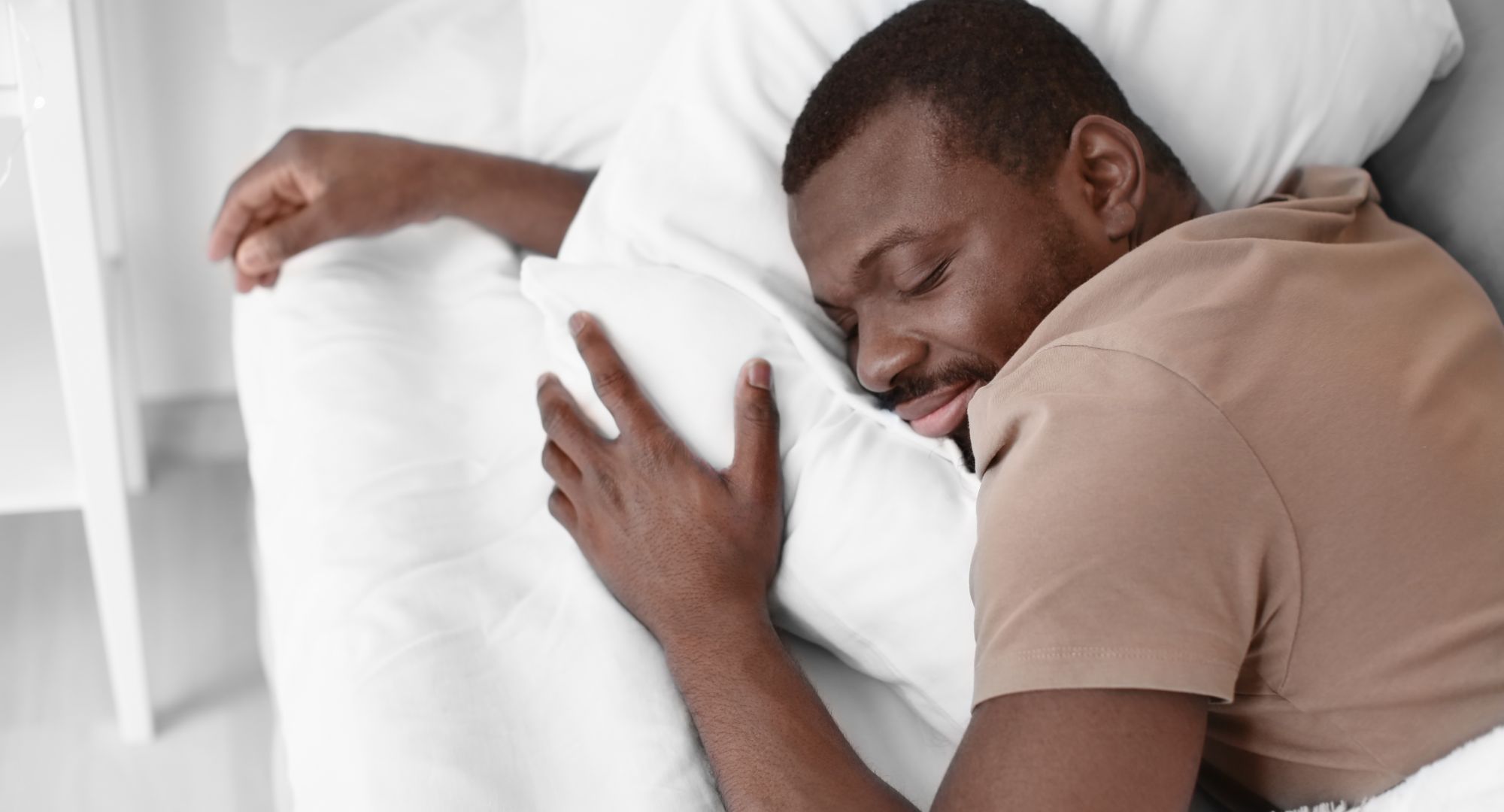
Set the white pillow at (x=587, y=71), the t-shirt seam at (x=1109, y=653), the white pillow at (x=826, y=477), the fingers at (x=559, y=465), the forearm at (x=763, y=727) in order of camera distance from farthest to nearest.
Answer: the white pillow at (x=587, y=71)
the fingers at (x=559, y=465)
the white pillow at (x=826, y=477)
the forearm at (x=763, y=727)
the t-shirt seam at (x=1109, y=653)

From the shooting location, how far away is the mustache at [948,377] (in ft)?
3.12

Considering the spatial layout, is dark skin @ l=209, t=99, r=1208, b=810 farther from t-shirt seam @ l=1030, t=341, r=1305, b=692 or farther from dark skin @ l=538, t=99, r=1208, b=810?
t-shirt seam @ l=1030, t=341, r=1305, b=692

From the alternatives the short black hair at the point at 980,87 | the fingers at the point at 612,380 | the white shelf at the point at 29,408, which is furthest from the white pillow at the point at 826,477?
the white shelf at the point at 29,408

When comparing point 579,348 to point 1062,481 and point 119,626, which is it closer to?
point 1062,481

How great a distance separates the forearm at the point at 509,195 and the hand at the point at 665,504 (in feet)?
1.02

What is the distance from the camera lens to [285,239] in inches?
46.5

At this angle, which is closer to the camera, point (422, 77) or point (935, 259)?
point (935, 259)

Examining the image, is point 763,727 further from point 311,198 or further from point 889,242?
point 311,198

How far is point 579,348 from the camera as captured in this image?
39.6 inches

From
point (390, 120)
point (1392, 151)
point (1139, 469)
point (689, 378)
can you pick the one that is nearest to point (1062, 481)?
point (1139, 469)

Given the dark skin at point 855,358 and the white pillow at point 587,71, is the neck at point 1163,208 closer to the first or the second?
the dark skin at point 855,358

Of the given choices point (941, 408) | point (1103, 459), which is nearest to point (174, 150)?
point (941, 408)

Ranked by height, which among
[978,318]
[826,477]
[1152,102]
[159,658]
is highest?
[1152,102]

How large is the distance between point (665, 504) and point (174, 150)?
907 millimetres
